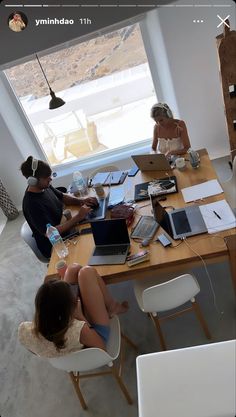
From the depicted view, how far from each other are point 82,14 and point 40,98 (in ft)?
4.87

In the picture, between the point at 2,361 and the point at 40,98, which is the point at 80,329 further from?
the point at 40,98

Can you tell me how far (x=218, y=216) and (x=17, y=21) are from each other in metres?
2.21

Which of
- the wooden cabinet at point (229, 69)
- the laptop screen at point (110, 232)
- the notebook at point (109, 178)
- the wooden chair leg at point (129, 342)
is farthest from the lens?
the wooden cabinet at point (229, 69)

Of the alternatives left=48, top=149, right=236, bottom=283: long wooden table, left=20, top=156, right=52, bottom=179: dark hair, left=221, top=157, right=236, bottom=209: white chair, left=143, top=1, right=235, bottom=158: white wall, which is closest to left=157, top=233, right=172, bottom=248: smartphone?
left=48, top=149, right=236, bottom=283: long wooden table

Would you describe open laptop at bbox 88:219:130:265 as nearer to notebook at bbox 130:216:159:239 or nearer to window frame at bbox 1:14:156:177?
notebook at bbox 130:216:159:239

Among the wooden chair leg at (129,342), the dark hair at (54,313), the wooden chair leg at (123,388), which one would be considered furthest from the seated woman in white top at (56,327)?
the wooden chair leg at (129,342)

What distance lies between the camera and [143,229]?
6.73 feet

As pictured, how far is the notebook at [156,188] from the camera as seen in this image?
2.34 metres

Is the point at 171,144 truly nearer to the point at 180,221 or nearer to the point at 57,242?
the point at 180,221

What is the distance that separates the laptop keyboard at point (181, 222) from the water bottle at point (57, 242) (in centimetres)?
77

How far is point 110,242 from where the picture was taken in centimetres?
203

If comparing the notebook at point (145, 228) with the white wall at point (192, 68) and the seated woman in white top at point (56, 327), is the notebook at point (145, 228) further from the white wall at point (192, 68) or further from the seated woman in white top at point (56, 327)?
the white wall at point (192, 68)

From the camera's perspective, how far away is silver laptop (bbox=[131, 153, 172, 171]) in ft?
8.30

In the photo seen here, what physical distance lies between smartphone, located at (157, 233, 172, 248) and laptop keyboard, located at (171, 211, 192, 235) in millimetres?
82
